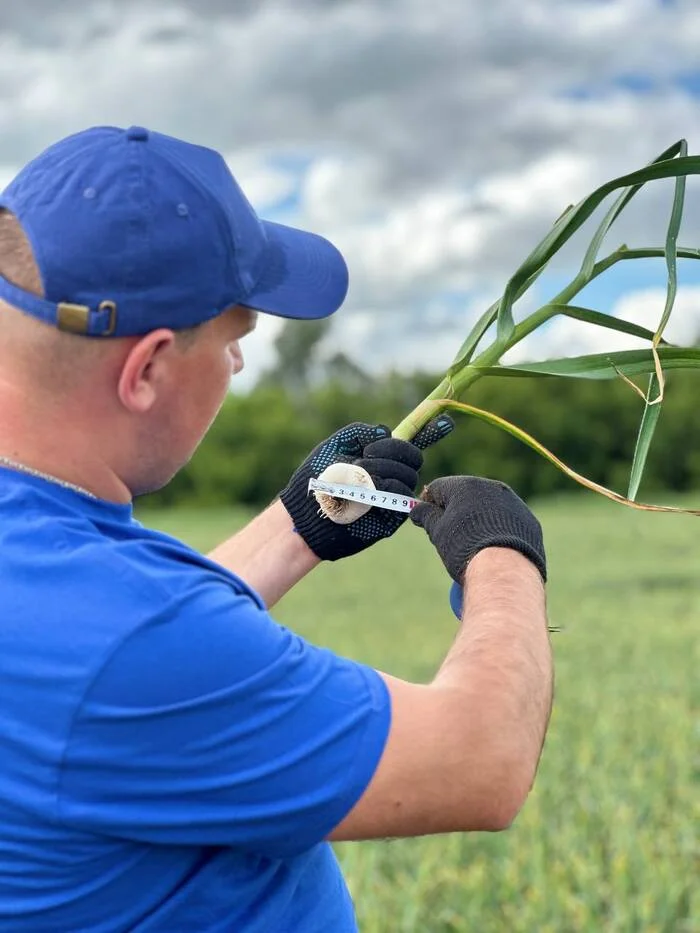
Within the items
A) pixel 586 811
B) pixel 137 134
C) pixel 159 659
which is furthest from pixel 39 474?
pixel 586 811

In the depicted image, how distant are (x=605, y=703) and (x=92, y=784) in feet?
20.7

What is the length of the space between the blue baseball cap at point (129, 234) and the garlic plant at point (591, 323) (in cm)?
83

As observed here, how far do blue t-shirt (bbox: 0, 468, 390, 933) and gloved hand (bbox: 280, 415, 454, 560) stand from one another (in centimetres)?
80

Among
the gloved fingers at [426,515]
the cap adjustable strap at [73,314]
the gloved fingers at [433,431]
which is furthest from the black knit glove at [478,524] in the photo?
the cap adjustable strap at [73,314]

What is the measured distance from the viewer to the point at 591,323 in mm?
2299

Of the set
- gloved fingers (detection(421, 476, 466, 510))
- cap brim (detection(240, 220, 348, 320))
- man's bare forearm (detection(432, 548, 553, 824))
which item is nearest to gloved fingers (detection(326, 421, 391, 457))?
gloved fingers (detection(421, 476, 466, 510))

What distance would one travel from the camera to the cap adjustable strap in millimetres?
1366

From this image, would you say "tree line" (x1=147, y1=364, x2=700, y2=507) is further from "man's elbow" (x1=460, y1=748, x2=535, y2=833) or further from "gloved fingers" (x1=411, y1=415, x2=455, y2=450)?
"man's elbow" (x1=460, y1=748, x2=535, y2=833)

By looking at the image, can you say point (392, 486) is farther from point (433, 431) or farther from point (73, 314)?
point (73, 314)

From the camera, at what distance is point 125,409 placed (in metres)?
1.42

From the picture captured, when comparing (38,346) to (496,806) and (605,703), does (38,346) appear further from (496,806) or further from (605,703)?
(605,703)

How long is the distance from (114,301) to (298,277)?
35cm

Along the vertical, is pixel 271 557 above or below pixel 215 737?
below

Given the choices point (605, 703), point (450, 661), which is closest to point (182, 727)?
point (450, 661)
